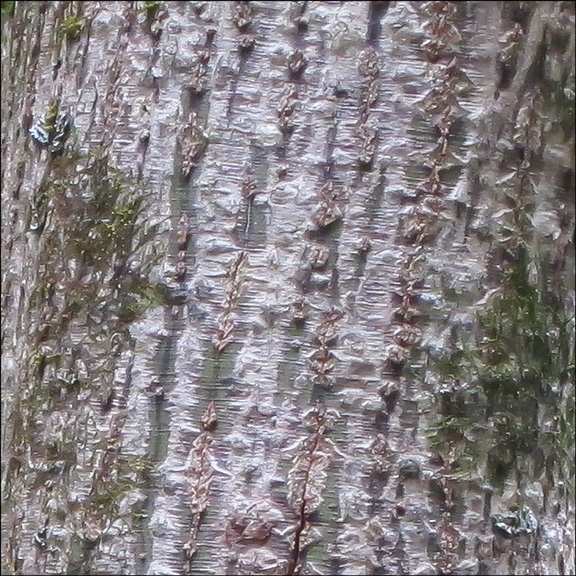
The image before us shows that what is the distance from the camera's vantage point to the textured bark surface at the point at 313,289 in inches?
27.4

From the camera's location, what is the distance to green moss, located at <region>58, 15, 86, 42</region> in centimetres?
76

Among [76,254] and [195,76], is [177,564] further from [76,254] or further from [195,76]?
[195,76]

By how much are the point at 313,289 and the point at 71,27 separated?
1.14ft

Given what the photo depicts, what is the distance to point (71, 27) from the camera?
768mm

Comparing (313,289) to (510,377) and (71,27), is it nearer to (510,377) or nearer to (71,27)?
(510,377)

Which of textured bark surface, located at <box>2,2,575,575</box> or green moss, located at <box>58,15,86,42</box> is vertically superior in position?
green moss, located at <box>58,15,86,42</box>

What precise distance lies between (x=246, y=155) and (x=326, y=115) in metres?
0.08

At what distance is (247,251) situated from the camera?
71cm

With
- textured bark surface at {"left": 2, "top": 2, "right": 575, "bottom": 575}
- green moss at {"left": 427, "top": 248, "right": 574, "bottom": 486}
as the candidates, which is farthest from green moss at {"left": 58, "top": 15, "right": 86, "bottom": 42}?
green moss at {"left": 427, "top": 248, "right": 574, "bottom": 486}

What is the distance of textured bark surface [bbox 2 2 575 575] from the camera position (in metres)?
0.70

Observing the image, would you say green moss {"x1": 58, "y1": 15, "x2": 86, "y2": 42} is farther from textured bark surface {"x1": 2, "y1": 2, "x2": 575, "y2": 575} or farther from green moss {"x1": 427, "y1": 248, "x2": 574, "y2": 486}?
green moss {"x1": 427, "y1": 248, "x2": 574, "y2": 486}

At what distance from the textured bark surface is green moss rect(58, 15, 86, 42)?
0.02m

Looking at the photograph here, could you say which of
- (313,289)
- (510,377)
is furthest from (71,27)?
(510,377)

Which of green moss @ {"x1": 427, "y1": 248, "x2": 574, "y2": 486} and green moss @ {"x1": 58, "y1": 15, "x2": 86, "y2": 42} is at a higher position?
green moss @ {"x1": 58, "y1": 15, "x2": 86, "y2": 42}
